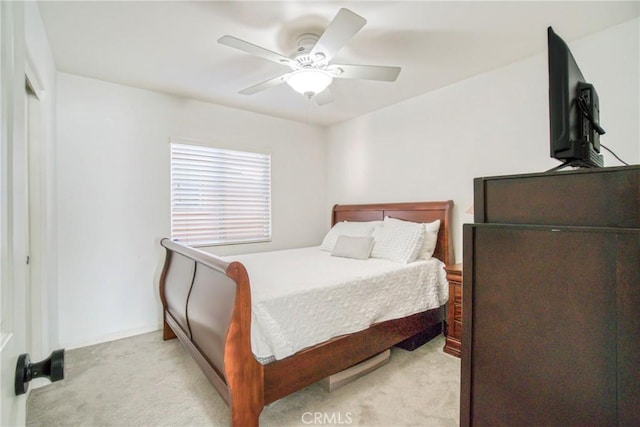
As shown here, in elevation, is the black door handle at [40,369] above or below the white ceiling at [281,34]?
below

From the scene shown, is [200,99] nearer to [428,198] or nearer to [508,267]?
[428,198]

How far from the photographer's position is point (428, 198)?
324cm

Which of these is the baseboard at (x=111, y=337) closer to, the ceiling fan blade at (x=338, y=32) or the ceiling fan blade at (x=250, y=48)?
the ceiling fan blade at (x=250, y=48)

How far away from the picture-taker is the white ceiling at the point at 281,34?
184 centimetres

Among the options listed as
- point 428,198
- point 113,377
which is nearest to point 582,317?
point 428,198

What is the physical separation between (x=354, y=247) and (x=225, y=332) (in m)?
1.69

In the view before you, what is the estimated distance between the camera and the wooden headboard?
299 cm

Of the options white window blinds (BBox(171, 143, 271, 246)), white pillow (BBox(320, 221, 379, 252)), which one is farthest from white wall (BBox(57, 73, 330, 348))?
white pillow (BBox(320, 221, 379, 252))

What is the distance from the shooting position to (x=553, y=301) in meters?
0.83

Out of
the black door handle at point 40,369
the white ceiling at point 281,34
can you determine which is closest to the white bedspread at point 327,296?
the black door handle at point 40,369

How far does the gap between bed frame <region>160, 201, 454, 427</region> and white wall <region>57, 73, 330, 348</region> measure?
0.39 metres

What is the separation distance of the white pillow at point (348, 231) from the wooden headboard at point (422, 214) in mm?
247

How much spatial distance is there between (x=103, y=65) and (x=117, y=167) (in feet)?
2.97

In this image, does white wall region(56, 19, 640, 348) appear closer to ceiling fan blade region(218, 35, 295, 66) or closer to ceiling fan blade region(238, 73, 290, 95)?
ceiling fan blade region(238, 73, 290, 95)
